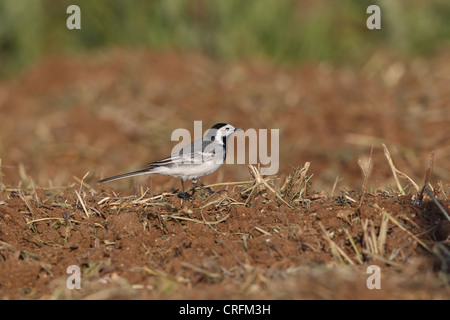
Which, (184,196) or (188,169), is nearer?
(184,196)

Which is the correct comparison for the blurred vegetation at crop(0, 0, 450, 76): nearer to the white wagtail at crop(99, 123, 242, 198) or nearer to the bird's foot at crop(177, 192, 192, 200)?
the white wagtail at crop(99, 123, 242, 198)

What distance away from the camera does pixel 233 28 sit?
12.4 meters

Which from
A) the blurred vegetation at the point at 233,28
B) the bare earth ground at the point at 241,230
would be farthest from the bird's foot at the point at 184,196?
the blurred vegetation at the point at 233,28

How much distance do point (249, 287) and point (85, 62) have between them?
983 cm

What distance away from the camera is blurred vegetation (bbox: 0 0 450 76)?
40.5 ft

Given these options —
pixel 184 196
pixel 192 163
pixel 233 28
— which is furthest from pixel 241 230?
pixel 233 28

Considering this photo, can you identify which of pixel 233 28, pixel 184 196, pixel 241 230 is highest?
pixel 233 28

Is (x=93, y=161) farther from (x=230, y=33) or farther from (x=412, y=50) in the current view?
(x=412, y=50)

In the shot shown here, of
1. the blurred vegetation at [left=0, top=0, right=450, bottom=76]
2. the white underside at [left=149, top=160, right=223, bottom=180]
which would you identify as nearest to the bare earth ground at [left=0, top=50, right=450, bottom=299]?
the white underside at [left=149, top=160, right=223, bottom=180]

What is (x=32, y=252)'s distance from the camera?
4.29 m

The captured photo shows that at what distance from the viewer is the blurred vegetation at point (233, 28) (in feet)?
40.5

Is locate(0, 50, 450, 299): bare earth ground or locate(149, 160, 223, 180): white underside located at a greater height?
locate(149, 160, 223, 180): white underside

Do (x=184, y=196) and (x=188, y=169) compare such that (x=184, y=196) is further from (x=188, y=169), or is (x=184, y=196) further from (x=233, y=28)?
(x=233, y=28)

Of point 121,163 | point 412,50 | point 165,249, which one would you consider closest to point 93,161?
point 121,163
